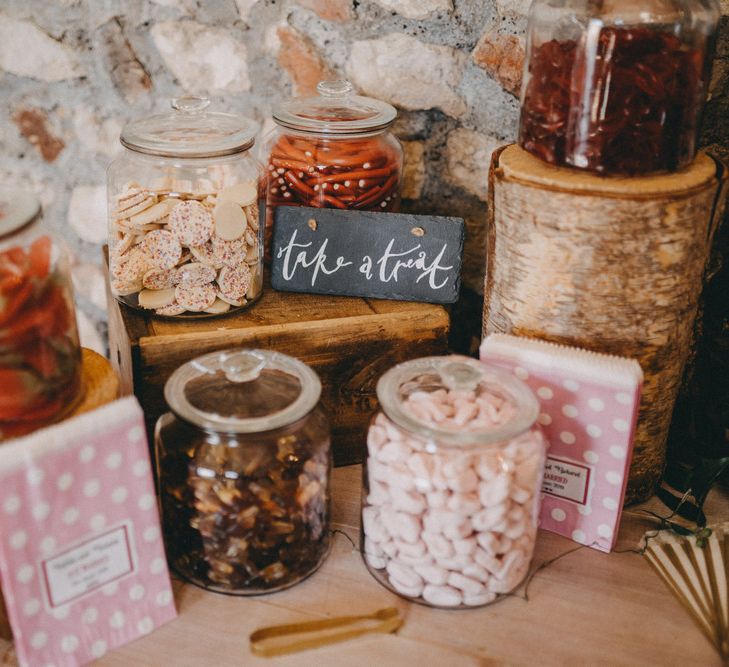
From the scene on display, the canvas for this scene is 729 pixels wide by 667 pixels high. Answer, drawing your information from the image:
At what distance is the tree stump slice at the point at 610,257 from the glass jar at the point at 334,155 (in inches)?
8.5

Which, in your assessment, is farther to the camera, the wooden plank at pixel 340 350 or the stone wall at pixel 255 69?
the stone wall at pixel 255 69

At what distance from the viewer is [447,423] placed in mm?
954

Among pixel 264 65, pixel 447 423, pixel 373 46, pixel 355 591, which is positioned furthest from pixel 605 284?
pixel 264 65

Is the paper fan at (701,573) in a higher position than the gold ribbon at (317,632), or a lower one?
lower

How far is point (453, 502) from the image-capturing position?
0.93m

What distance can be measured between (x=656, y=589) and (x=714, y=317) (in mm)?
496

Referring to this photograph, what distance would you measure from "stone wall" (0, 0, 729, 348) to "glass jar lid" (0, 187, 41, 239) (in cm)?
55

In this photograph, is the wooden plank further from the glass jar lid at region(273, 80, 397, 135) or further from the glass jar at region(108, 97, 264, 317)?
the glass jar lid at region(273, 80, 397, 135)

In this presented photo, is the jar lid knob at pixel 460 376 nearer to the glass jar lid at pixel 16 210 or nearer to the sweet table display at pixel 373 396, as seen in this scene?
the sweet table display at pixel 373 396

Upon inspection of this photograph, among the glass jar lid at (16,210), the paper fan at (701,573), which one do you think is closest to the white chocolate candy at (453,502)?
the paper fan at (701,573)

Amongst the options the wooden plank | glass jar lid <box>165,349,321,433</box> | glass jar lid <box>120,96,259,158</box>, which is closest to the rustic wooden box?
the wooden plank

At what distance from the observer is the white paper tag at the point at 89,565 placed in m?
0.87

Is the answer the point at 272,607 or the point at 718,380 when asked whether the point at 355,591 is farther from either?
the point at 718,380

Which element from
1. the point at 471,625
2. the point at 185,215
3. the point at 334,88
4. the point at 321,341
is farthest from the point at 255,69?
the point at 471,625
